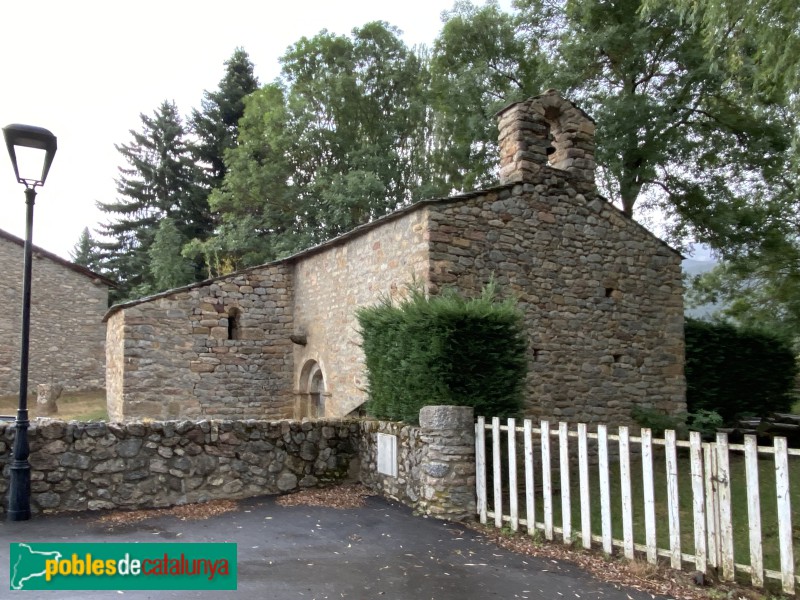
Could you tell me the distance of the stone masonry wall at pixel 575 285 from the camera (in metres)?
9.34

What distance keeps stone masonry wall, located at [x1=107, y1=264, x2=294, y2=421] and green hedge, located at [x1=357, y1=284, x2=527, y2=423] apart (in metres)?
6.86

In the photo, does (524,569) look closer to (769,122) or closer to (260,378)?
(260,378)

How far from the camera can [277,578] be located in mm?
4469

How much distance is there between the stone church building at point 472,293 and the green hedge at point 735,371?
103cm

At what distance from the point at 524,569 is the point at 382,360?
125 inches

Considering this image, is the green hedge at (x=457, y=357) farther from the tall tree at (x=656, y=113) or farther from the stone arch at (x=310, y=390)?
the tall tree at (x=656, y=113)

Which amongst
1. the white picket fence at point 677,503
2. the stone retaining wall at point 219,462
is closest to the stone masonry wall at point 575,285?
the stone retaining wall at point 219,462

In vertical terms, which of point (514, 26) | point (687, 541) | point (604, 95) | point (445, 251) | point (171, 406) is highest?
point (514, 26)

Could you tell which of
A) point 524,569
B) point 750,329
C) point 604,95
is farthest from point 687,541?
point 604,95

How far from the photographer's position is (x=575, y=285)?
1030 centimetres

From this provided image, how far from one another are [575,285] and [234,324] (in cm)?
719

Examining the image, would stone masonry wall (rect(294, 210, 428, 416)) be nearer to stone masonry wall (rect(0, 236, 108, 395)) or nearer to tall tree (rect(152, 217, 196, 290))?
stone masonry wall (rect(0, 236, 108, 395))

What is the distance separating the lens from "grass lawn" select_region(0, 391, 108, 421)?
16892 millimetres

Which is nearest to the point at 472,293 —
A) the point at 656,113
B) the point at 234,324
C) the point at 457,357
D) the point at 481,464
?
the point at 457,357
